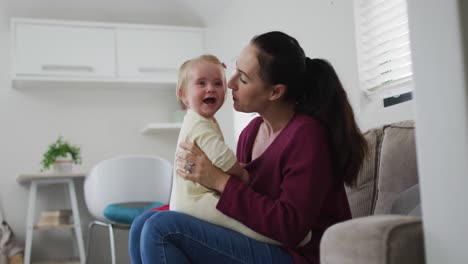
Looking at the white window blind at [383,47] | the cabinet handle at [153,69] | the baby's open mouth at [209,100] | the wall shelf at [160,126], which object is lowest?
the baby's open mouth at [209,100]

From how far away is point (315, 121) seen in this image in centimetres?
139

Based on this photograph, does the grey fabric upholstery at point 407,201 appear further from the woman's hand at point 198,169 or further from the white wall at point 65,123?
the white wall at point 65,123

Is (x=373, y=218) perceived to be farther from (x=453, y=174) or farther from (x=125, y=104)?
(x=125, y=104)

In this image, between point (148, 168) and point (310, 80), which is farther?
point (148, 168)

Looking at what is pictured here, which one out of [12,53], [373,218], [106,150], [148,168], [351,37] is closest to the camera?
[373,218]

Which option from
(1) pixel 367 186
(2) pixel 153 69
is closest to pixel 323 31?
(1) pixel 367 186

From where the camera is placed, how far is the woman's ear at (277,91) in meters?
1.50

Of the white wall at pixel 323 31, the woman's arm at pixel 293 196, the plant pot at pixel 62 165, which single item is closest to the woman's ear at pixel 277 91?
the woman's arm at pixel 293 196

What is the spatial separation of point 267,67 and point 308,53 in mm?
1429

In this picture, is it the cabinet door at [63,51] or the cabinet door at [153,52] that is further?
the cabinet door at [153,52]

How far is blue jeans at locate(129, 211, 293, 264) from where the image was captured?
1271 millimetres

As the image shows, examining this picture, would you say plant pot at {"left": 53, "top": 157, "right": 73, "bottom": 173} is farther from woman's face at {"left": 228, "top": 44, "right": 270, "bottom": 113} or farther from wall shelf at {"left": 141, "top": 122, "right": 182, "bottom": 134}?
woman's face at {"left": 228, "top": 44, "right": 270, "bottom": 113}

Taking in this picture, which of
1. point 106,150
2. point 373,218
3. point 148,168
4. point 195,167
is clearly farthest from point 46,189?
point 373,218

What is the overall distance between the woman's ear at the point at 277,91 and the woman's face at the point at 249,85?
1 cm
